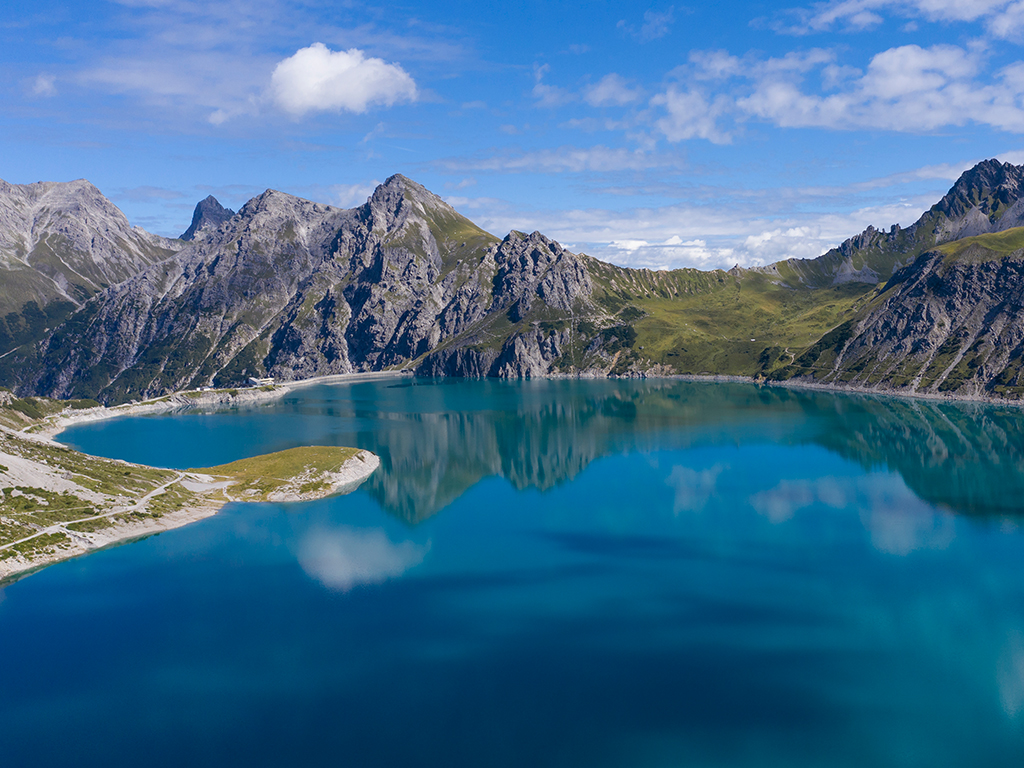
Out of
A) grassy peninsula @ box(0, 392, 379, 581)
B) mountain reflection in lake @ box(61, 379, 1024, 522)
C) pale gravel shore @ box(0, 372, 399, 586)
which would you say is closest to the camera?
pale gravel shore @ box(0, 372, 399, 586)

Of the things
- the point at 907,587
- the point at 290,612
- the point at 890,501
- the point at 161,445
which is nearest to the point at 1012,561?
the point at 907,587

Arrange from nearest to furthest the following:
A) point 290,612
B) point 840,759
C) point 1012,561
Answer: point 840,759 → point 290,612 → point 1012,561

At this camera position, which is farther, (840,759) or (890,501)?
(890,501)

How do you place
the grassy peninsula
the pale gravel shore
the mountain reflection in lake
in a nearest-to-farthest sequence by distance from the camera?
the pale gravel shore < the grassy peninsula < the mountain reflection in lake

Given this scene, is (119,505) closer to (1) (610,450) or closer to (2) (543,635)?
(2) (543,635)

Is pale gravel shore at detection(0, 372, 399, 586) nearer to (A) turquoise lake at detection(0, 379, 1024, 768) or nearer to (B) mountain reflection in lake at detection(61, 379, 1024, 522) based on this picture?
(A) turquoise lake at detection(0, 379, 1024, 768)

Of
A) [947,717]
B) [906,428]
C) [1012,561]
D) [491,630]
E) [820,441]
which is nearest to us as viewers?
[947,717]

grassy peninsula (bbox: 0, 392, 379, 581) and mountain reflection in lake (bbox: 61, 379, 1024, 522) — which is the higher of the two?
grassy peninsula (bbox: 0, 392, 379, 581)

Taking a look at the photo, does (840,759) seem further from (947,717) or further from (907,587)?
(907,587)

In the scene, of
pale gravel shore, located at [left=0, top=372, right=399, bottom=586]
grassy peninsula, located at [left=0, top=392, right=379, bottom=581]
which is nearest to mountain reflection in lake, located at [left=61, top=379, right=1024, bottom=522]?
pale gravel shore, located at [left=0, top=372, right=399, bottom=586]
